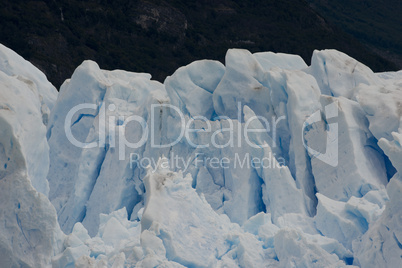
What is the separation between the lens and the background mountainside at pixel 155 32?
23031 millimetres

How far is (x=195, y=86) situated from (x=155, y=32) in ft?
55.4

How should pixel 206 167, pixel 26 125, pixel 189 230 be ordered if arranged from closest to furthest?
1. pixel 189 230
2. pixel 26 125
3. pixel 206 167

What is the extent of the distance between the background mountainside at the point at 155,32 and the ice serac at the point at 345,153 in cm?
1406

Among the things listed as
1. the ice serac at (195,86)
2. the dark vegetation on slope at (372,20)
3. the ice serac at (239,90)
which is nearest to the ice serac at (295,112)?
the ice serac at (239,90)

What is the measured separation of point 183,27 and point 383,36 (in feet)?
51.1

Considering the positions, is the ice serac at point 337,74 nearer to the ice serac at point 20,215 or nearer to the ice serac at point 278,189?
the ice serac at point 278,189

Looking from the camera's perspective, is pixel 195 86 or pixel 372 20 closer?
pixel 195 86

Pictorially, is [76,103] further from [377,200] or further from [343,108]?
[377,200]

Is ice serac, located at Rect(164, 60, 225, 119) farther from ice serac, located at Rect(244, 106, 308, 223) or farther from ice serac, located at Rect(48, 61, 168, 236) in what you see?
ice serac, located at Rect(244, 106, 308, 223)

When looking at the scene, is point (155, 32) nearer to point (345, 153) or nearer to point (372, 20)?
point (345, 153)

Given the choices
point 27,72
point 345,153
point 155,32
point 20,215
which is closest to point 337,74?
point 345,153

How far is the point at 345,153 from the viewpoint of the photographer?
9.00 m

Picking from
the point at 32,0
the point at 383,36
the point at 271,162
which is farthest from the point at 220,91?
the point at 383,36

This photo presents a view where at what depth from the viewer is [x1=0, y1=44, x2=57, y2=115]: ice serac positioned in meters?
10.7
